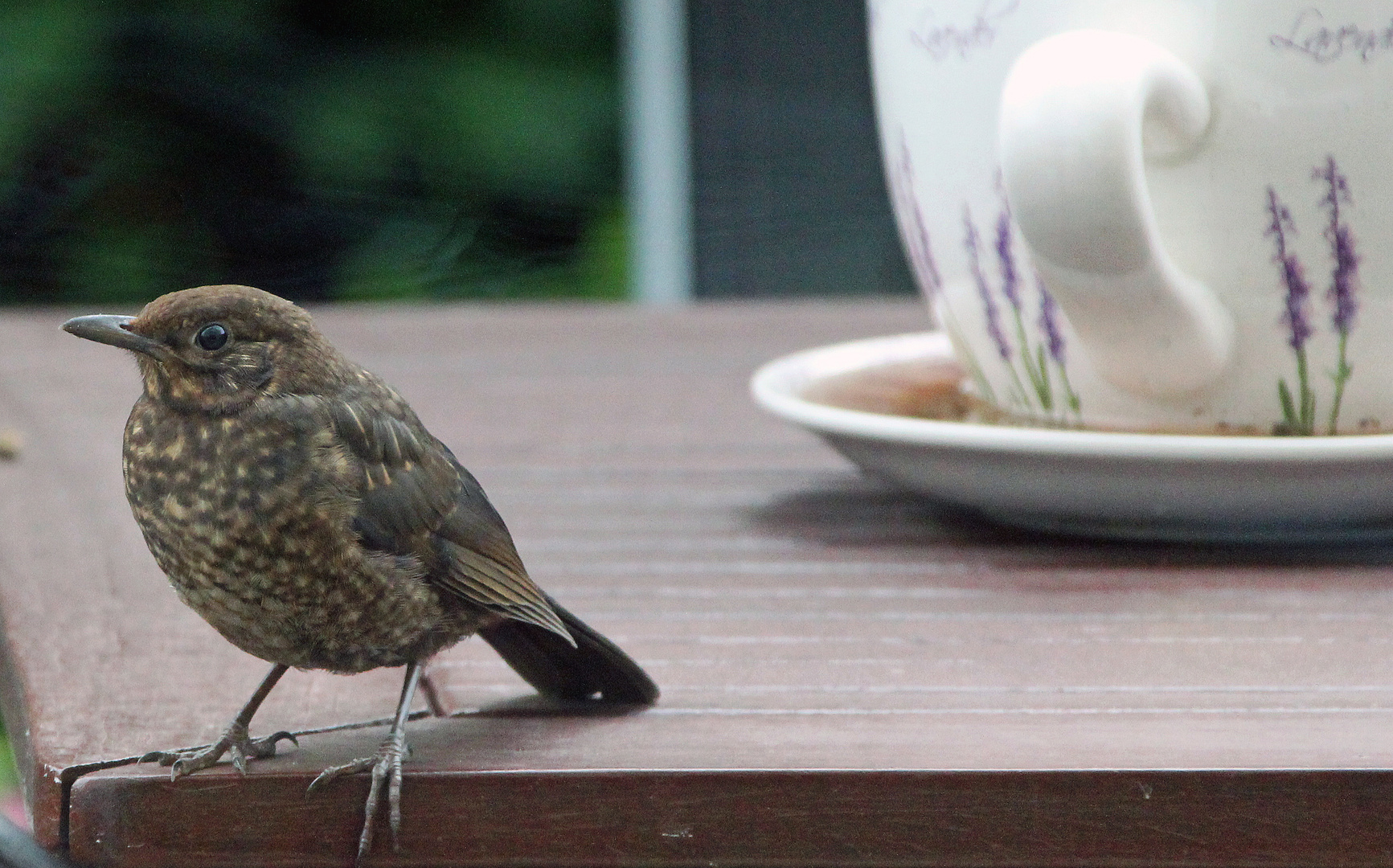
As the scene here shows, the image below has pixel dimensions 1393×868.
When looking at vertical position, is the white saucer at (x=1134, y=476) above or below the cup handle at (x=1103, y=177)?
below

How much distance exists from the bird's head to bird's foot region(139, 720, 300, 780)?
5.2 inches

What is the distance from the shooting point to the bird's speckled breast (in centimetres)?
64

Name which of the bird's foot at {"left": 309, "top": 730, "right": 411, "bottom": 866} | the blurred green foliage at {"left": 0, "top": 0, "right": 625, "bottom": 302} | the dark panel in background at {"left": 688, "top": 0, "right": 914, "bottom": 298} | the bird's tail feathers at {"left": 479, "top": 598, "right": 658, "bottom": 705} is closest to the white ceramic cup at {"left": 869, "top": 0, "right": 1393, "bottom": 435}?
the bird's tail feathers at {"left": 479, "top": 598, "right": 658, "bottom": 705}

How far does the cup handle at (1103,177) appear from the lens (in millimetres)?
746

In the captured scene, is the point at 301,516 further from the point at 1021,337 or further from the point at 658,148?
the point at 658,148

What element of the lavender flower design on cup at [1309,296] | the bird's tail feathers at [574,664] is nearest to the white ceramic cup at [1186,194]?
the lavender flower design on cup at [1309,296]

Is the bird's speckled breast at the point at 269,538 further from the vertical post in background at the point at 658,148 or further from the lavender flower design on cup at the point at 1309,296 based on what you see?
the vertical post in background at the point at 658,148

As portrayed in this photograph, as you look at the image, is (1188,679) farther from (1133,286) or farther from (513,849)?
(513,849)

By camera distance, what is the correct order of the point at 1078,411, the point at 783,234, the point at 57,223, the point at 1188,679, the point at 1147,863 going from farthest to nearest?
the point at 57,223 < the point at 783,234 < the point at 1078,411 < the point at 1188,679 < the point at 1147,863

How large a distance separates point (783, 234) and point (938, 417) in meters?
1.71

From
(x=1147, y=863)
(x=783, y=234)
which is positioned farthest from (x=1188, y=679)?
(x=783, y=234)

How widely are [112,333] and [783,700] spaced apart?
31 centimetres

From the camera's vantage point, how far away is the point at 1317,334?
2.81ft

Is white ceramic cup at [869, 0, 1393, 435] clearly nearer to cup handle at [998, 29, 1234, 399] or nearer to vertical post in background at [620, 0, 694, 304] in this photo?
cup handle at [998, 29, 1234, 399]
